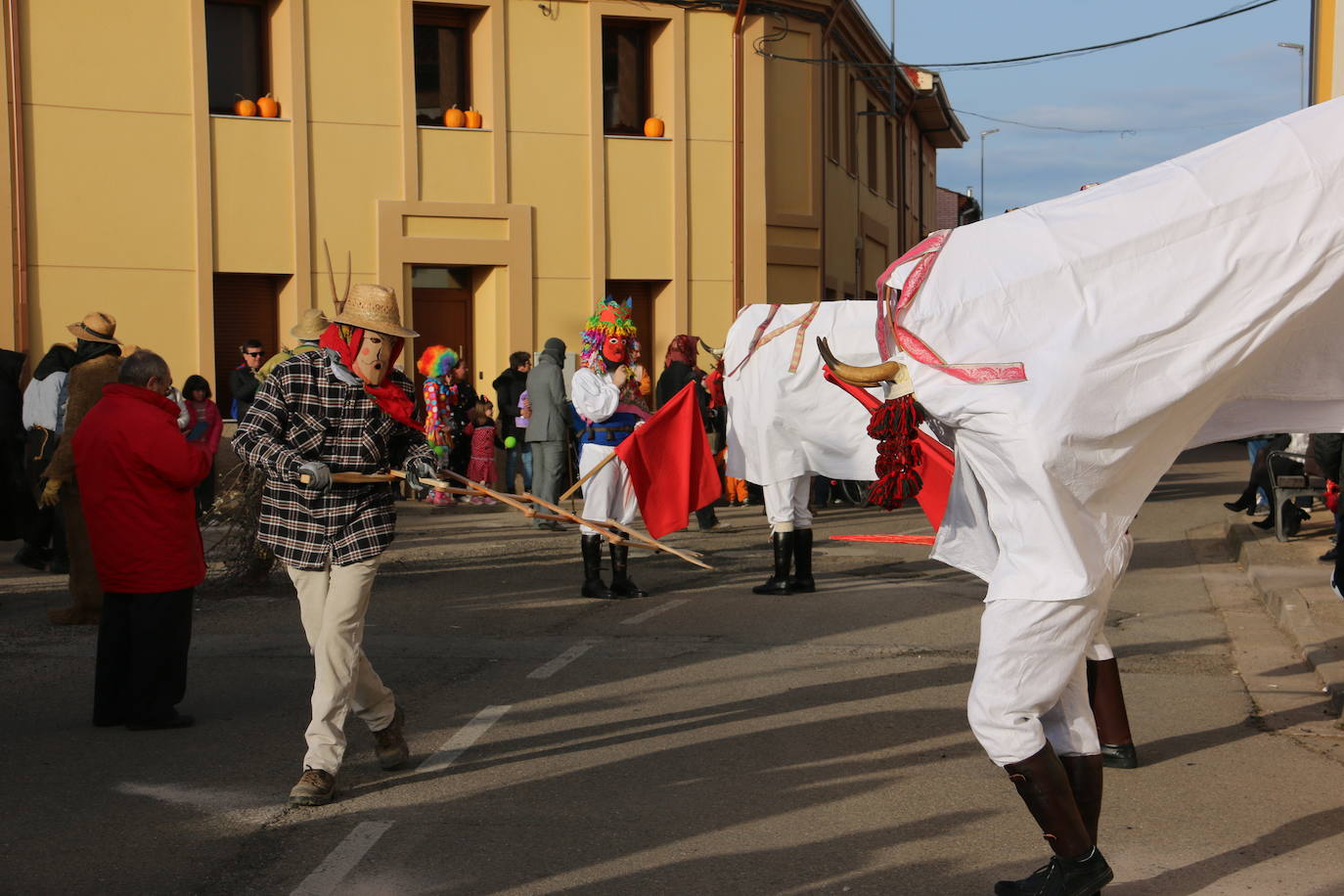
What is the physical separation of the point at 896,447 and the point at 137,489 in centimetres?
445

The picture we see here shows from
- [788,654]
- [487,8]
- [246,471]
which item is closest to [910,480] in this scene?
[788,654]

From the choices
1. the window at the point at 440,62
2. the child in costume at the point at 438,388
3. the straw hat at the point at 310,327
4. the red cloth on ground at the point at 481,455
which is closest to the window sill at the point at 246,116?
the window at the point at 440,62

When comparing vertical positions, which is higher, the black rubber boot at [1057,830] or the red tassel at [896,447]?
the red tassel at [896,447]

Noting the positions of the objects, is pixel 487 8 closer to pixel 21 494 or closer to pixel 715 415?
pixel 715 415

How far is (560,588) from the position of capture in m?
11.9

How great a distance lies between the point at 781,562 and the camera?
11.5 metres

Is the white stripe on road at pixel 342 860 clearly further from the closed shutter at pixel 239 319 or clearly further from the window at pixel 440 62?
the window at pixel 440 62

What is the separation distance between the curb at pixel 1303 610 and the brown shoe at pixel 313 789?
→ 15.3 ft

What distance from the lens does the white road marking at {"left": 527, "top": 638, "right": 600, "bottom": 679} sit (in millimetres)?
8555

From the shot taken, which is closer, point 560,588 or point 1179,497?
point 560,588

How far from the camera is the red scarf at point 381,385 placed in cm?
643

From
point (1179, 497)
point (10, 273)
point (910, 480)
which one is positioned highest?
point (10, 273)

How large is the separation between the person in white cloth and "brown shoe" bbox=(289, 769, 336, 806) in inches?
208

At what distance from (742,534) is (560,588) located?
4.45 metres
